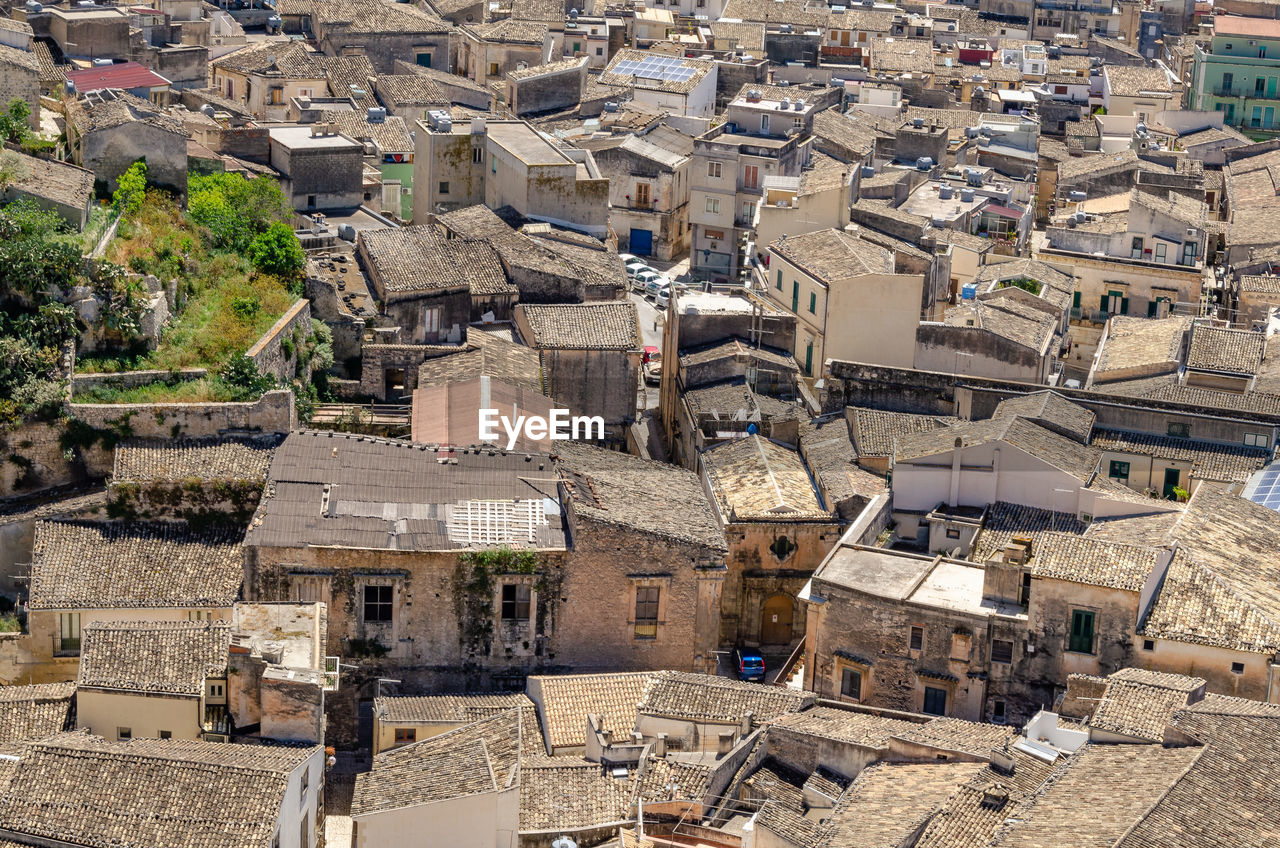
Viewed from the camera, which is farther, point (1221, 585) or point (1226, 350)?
point (1226, 350)

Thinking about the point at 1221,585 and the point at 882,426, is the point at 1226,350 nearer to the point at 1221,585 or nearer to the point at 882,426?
the point at 882,426

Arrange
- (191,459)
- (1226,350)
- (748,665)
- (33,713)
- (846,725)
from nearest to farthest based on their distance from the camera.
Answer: (33,713) → (846,725) → (191,459) → (748,665) → (1226,350)

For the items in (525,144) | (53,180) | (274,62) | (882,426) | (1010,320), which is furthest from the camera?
(274,62)

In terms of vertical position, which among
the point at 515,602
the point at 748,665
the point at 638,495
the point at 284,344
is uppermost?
the point at 284,344

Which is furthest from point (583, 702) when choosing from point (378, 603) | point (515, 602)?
point (378, 603)

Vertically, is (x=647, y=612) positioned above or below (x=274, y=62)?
below

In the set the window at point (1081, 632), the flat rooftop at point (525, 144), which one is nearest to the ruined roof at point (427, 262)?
the flat rooftop at point (525, 144)

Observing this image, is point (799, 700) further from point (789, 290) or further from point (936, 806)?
point (789, 290)

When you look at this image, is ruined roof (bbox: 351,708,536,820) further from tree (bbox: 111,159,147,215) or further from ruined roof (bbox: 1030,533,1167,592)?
tree (bbox: 111,159,147,215)

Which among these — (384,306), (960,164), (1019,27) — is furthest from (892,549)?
(1019,27)
